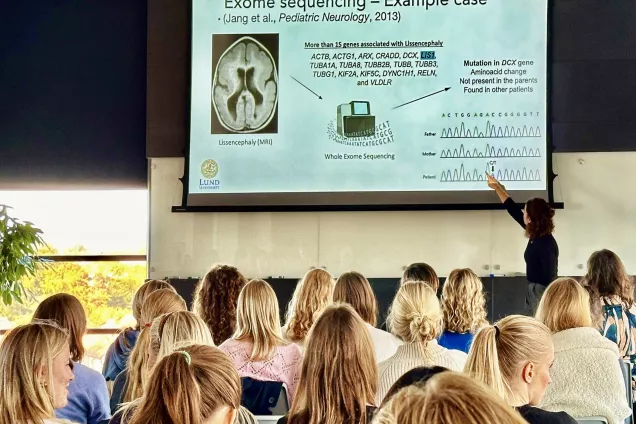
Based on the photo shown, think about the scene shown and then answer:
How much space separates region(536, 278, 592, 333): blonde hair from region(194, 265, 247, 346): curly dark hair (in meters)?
1.55

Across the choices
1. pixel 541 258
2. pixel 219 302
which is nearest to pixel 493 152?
pixel 541 258

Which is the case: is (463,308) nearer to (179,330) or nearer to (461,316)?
(461,316)

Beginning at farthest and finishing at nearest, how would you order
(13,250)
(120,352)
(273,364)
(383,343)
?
(13,250)
(120,352)
(383,343)
(273,364)

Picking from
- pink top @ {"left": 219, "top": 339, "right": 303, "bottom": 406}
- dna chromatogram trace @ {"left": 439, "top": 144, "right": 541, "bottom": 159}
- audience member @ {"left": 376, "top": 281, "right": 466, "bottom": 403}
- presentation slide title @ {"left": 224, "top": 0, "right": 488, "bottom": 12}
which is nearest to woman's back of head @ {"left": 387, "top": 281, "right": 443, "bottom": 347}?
audience member @ {"left": 376, "top": 281, "right": 466, "bottom": 403}

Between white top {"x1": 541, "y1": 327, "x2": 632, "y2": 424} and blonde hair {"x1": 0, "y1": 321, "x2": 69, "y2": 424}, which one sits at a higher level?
blonde hair {"x1": 0, "y1": 321, "x2": 69, "y2": 424}

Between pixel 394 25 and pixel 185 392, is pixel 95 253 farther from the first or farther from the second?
pixel 185 392

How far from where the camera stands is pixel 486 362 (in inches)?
76.5

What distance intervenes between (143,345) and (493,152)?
385cm

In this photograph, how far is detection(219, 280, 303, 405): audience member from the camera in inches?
115

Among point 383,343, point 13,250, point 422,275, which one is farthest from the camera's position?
point 13,250

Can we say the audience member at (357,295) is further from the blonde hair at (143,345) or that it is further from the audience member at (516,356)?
the audience member at (516,356)

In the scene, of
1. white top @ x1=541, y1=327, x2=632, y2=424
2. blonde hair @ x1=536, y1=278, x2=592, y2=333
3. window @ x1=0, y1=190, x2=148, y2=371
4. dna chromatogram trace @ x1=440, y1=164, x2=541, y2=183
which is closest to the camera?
white top @ x1=541, y1=327, x2=632, y2=424

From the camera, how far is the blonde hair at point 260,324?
2965mm

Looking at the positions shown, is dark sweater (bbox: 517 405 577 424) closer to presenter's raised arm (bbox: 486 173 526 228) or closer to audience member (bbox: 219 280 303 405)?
audience member (bbox: 219 280 303 405)
